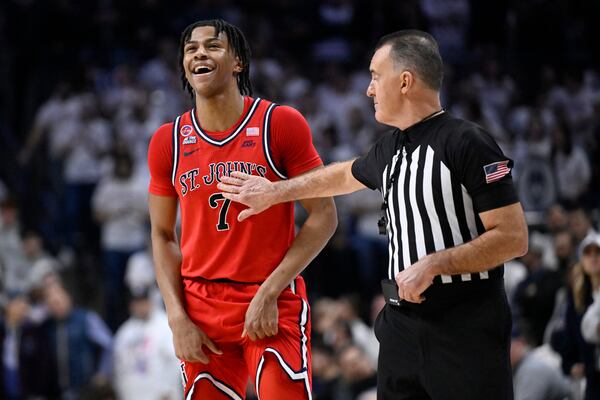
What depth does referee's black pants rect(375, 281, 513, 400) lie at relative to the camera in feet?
14.1

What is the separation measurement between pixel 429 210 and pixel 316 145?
9530 mm

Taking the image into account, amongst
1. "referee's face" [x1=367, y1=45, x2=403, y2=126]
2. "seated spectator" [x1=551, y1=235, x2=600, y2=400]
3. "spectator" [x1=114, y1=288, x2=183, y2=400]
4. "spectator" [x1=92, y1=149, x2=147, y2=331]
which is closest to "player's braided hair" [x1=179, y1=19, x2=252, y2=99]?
"referee's face" [x1=367, y1=45, x2=403, y2=126]

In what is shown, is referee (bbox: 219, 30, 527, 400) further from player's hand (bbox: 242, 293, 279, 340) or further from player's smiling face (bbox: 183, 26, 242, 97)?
player's smiling face (bbox: 183, 26, 242, 97)

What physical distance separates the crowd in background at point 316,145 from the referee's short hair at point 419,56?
A: 302 centimetres

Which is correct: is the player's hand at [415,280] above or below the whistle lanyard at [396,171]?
below

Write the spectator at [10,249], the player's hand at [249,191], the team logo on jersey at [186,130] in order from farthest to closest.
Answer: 1. the spectator at [10,249]
2. the team logo on jersey at [186,130]
3. the player's hand at [249,191]

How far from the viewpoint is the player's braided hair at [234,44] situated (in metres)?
5.13

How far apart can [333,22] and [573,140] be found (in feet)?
16.5

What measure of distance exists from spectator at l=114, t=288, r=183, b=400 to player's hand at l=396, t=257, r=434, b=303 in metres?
6.93

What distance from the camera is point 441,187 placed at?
4.31 m

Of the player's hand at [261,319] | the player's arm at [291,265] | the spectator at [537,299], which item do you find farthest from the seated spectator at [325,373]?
the player's hand at [261,319]

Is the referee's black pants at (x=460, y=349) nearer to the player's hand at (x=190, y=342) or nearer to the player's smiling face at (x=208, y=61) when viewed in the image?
the player's hand at (x=190, y=342)

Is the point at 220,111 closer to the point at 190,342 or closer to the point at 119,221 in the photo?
the point at 190,342

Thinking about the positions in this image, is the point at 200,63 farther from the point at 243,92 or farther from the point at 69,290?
the point at 69,290
